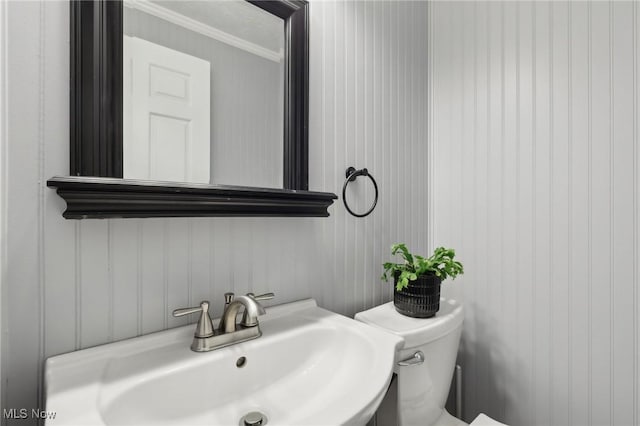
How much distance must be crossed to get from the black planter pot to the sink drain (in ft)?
1.88

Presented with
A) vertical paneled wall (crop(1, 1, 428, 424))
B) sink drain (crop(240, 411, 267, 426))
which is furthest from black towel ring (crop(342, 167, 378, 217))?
sink drain (crop(240, 411, 267, 426))

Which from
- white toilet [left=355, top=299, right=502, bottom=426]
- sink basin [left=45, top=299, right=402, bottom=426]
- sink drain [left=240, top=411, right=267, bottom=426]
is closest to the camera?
sink basin [left=45, top=299, right=402, bottom=426]

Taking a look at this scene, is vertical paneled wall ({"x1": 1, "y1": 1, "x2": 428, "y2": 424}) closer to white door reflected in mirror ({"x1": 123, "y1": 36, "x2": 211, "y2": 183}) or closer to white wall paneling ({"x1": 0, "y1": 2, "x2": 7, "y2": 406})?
white wall paneling ({"x1": 0, "y1": 2, "x2": 7, "y2": 406})

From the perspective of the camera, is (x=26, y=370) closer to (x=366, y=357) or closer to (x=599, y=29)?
(x=366, y=357)

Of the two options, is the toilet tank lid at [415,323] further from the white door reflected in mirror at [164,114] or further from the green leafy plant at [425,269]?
the white door reflected in mirror at [164,114]

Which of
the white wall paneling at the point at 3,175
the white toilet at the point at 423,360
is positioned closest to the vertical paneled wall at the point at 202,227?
the white wall paneling at the point at 3,175

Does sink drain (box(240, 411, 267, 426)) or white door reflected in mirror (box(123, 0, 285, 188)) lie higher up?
white door reflected in mirror (box(123, 0, 285, 188))

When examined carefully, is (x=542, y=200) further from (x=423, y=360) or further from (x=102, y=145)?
(x=102, y=145)

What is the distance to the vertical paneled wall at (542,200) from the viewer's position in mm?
1054

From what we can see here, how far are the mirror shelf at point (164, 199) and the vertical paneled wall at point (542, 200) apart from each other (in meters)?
0.87

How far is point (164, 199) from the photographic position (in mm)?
689

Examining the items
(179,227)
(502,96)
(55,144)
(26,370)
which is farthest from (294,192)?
(502,96)

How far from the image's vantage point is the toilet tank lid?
920mm

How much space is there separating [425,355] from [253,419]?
54 centimetres
